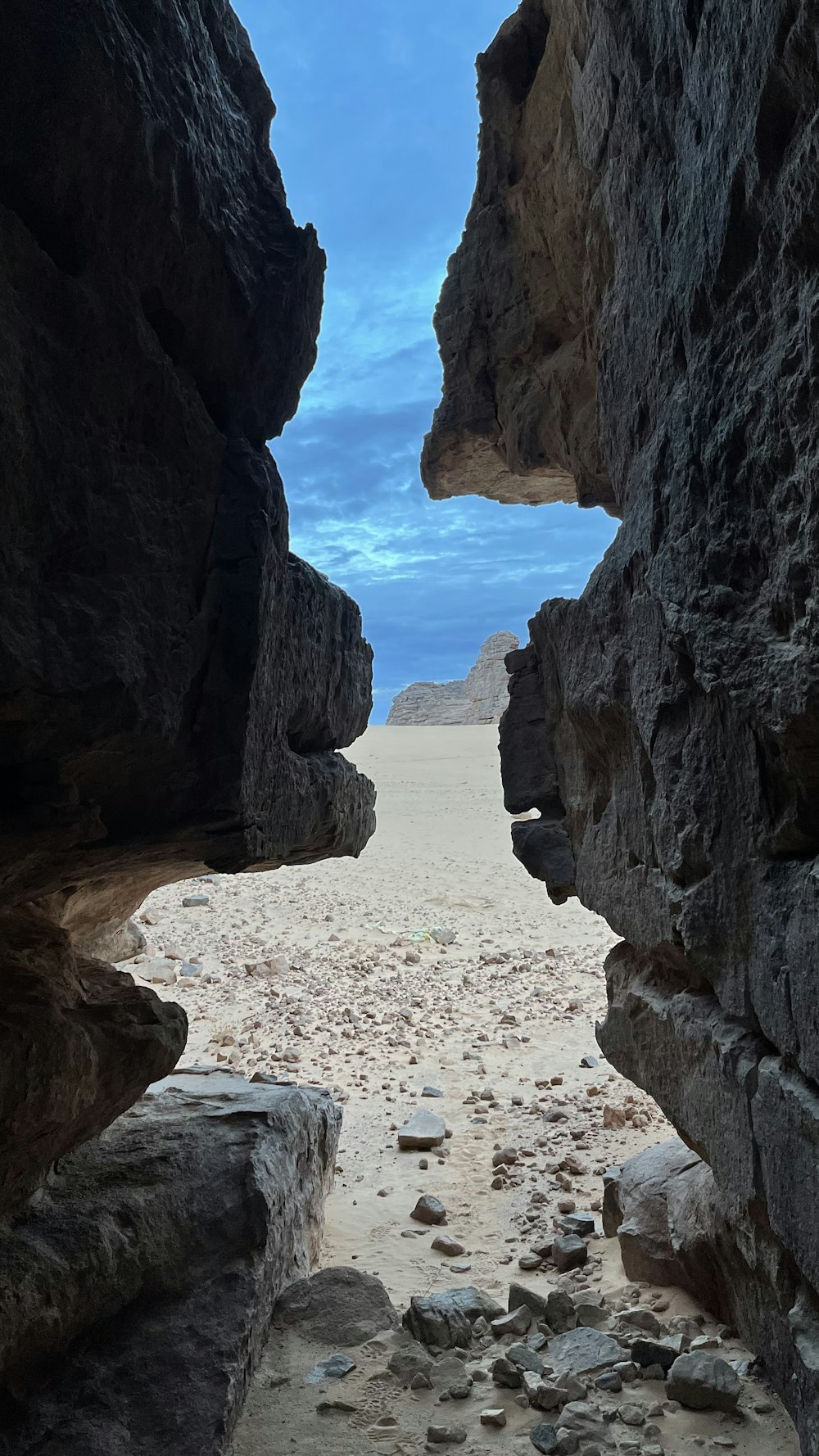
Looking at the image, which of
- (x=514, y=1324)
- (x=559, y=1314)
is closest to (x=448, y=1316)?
(x=514, y=1324)

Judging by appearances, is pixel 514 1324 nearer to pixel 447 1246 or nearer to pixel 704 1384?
pixel 704 1384

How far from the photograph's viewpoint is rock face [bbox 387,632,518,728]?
161 ft

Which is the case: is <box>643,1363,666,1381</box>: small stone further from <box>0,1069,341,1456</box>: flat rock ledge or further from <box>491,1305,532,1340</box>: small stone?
<box>0,1069,341,1456</box>: flat rock ledge

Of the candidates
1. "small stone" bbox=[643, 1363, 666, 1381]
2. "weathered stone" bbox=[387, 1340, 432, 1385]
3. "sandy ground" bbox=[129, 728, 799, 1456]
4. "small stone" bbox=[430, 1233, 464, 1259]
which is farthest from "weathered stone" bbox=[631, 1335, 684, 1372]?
"small stone" bbox=[430, 1233, 464, 1259]

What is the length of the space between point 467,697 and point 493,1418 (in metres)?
51.9

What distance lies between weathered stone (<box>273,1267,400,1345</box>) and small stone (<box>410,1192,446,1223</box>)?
1.23 metres

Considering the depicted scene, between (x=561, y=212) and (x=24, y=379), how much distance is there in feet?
12.2

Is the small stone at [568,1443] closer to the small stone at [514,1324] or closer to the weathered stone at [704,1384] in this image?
the weathered stone at [704,1384]

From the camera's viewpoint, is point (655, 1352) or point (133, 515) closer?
point (133, 515)

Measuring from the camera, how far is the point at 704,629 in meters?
2.77

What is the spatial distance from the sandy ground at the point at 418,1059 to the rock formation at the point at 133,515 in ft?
5.96

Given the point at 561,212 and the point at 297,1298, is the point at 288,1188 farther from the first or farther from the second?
the point at 561,212

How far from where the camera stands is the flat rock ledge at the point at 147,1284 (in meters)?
3.20

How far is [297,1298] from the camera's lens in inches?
171
